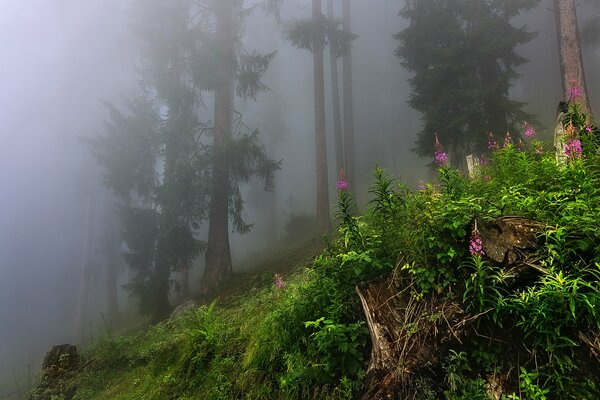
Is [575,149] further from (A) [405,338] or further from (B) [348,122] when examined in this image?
(B) [348,122]

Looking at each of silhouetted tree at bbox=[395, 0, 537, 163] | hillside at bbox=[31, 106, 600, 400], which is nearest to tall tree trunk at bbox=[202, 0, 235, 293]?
silhouetted tree at bbox=[395, 0, 537, 163]

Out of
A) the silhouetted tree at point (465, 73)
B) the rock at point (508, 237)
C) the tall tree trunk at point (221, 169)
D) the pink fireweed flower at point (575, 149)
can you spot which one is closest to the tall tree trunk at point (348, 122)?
the silhouetted tree at point (465, 73)

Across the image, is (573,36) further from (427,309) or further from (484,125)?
(427,309)

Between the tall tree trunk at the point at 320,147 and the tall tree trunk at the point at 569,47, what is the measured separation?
879 centimetres

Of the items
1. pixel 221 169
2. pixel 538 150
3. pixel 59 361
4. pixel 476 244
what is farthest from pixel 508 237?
pixel 221 169

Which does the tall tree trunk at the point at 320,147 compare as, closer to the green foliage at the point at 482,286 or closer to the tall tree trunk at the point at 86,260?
the green foliage at the point at 482,286

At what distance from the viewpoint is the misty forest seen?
237 centimetres

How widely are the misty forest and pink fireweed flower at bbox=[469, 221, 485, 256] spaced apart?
0.03 m

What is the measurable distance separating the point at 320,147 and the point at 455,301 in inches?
Answer: 553

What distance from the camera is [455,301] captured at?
2.51 meters

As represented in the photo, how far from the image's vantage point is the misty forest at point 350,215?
237cm

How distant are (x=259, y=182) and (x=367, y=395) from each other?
31.2m

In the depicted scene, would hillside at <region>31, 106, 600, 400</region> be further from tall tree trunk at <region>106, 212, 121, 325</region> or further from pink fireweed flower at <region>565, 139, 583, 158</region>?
tall tree trunk at <region>106, 212, 121, 325</region>

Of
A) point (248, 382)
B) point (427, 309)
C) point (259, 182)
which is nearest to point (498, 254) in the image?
point (427, 309)
